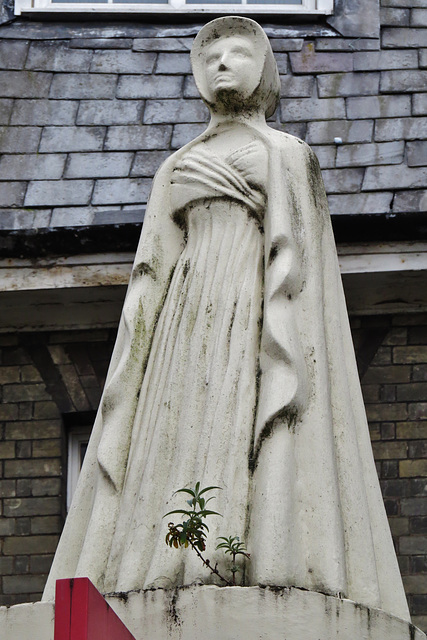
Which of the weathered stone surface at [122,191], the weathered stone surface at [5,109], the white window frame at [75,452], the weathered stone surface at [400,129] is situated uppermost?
the weathered stone surface at [5,109]

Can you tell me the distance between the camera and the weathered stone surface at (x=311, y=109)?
9055 mm

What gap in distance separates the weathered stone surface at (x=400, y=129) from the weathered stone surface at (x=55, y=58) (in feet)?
5.83

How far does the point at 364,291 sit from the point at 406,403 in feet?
2.08

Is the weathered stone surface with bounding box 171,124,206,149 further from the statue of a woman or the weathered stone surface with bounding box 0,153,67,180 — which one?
the statue of a woman

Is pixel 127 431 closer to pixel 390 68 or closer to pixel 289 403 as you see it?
pixel 289 403

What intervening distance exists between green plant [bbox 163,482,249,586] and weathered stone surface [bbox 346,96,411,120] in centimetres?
441

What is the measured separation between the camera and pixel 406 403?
8508 millimetres

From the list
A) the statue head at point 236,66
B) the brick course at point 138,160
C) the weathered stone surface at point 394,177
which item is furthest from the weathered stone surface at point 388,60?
the statue head at point 236,66

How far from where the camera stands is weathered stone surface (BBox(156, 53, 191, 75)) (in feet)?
30.6

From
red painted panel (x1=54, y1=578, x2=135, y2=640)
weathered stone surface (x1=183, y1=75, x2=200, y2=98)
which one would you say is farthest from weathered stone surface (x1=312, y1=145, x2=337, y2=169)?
red painted panel (x1=54, y1=578, x2=135, y2=640)

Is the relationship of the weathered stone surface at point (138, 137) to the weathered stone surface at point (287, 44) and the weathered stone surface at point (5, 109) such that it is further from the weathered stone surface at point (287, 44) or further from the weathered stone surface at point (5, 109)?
the weathered stone surface at point (287, 44)

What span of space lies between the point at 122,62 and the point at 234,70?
355 centimetres

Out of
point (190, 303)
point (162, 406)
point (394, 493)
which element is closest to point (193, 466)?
point (162, 406)

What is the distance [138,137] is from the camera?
898 cm
